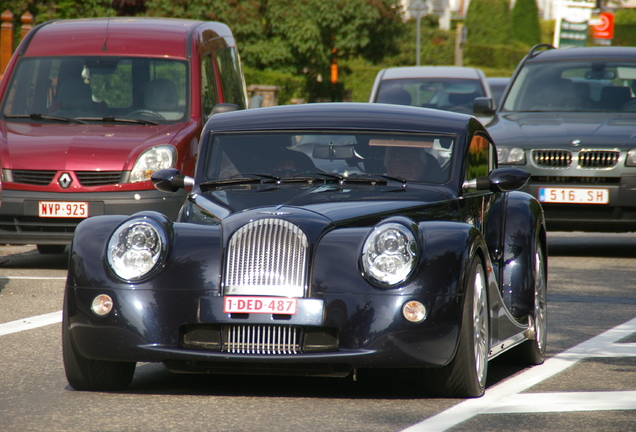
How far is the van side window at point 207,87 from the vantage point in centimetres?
1249

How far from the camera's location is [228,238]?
5.84 m

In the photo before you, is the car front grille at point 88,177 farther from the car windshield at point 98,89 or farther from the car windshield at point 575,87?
the car windshield at point 575,87

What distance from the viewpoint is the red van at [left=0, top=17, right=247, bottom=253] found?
11273 mm

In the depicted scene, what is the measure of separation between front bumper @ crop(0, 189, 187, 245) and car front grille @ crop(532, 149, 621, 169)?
397 cm

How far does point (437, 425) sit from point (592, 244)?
385 inches

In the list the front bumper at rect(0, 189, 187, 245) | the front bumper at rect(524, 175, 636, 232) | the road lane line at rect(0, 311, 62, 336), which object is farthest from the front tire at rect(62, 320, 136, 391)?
the front bumper at rect(524, 175, 636, 232)

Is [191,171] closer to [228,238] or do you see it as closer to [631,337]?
[631,337]

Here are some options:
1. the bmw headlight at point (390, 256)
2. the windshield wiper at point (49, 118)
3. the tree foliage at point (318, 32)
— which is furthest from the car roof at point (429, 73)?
the tree foliage at point (318, 32)

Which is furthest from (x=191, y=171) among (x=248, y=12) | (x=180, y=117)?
(x=248, y=12)

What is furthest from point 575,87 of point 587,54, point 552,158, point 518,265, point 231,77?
point 518,265

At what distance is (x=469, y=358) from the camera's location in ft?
18.8

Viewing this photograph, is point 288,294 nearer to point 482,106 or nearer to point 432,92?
point 482,106

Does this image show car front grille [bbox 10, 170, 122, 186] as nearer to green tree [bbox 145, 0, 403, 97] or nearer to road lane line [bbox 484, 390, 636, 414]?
road lane line [bbox 484, 390, 636, 414]

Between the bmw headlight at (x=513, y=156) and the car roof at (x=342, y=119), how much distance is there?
215 inches
